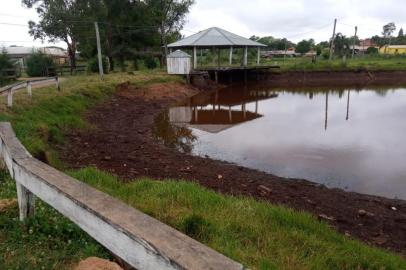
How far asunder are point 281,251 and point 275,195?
3.28 metres

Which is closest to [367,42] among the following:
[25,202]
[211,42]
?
[211,42]

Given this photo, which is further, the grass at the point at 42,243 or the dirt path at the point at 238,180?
the dirt path at the point at 238,180

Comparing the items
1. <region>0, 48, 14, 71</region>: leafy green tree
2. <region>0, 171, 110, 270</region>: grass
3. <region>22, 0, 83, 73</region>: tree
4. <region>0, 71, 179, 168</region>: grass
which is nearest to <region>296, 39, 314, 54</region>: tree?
<region>22, 0, 83, 73</region>: tree

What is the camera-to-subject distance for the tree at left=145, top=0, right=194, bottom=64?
108ft

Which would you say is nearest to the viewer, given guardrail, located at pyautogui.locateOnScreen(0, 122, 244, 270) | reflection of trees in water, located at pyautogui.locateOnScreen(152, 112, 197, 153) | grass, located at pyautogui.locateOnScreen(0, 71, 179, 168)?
guardrail, located at pyautogui.locateOnScreen(0, 122, 244, 270)

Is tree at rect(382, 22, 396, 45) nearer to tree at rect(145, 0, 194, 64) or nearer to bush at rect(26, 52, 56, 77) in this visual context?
tree at rect(145, 0, 194, 64)

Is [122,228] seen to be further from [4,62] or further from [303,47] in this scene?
[303,47]

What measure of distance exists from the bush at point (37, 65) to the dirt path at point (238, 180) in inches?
653

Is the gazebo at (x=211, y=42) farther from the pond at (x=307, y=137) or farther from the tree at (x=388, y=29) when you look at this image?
the tree at (x=388, y=29)

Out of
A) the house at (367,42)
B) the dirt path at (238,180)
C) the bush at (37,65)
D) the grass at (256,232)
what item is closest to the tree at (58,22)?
the bush at (37,65)

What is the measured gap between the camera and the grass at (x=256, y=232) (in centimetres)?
337

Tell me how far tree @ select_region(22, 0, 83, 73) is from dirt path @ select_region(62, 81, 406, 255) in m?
23.0

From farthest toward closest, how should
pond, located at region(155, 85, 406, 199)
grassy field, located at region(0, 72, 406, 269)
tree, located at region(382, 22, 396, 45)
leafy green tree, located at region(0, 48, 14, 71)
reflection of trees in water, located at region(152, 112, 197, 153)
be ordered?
tree, located at region(382, 22, 396, 45) < leafy green tree, located at region(0, 48, 14, 71) < reflection of trees in water, located at region(152, 112, 197, 153) < pond, located at region(155, 85, 406, 199) < grassy field, located at region(0, 72, 406, 269)

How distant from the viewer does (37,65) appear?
26219 mm
